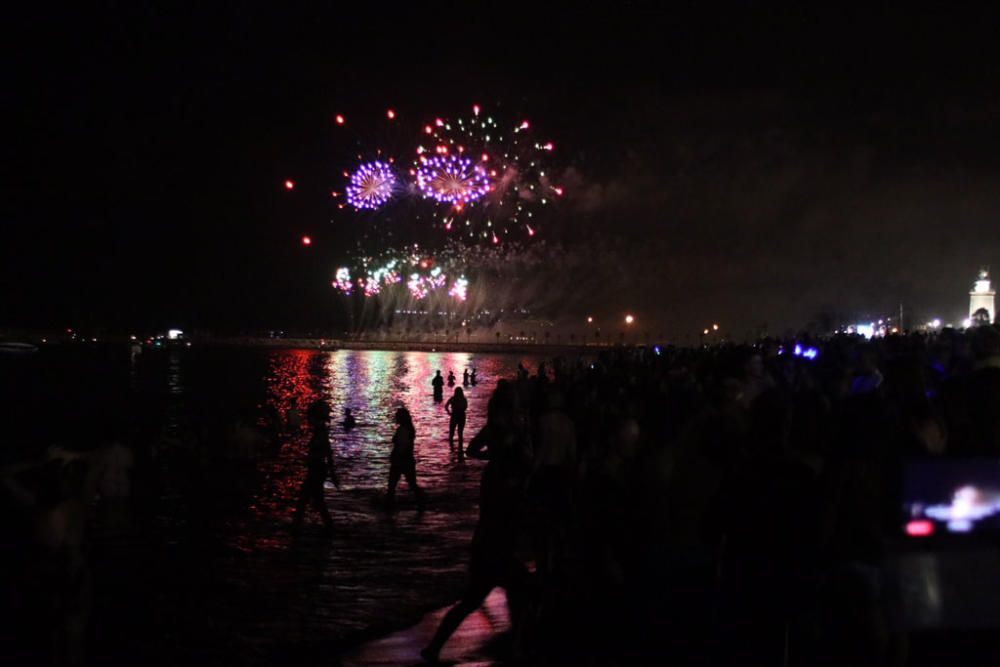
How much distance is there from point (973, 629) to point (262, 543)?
25.6 feet

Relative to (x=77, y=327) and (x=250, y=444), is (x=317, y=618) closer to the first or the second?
(x=250, y=444)

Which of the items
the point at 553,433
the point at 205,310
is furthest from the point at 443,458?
the point at 205,310

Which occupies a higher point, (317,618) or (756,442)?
(756,442)

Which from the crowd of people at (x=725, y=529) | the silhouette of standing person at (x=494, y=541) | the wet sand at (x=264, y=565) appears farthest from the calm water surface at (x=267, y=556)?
the crowd of people at (x=725, y=529)

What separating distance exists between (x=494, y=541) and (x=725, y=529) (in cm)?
179

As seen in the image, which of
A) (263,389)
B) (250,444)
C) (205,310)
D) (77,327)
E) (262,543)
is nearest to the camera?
(262,543)

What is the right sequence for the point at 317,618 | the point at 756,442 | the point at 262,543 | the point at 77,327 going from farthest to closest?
the point at 77,327, the point at 262,543, the point at 317,618, the point at 756,442

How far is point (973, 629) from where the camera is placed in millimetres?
5312

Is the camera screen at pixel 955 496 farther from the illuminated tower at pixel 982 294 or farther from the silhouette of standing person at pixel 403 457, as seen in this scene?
the illuminated tower at pixel 982 294

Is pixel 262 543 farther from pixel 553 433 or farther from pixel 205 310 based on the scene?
pixel 205 310

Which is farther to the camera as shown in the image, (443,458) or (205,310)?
(205,310)

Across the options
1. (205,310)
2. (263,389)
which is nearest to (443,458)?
(263,389)

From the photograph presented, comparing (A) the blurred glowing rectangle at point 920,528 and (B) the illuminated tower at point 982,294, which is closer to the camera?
(A) the blurred glowing rectangle at point 920,528

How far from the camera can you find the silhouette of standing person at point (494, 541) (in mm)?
6551
